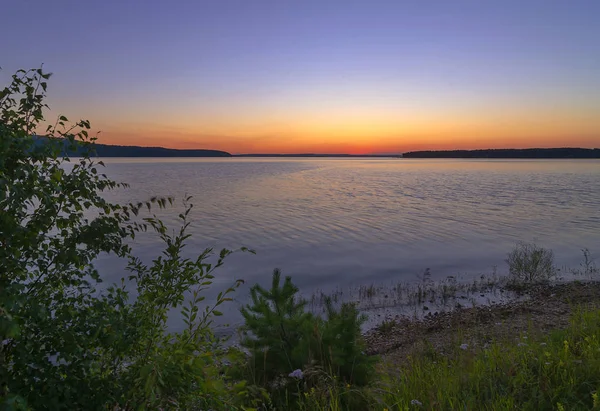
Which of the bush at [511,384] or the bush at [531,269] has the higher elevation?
the bush at [511,384]

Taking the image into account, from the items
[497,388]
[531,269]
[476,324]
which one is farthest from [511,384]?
[531,269]

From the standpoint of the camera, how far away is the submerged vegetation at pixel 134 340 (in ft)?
7.64

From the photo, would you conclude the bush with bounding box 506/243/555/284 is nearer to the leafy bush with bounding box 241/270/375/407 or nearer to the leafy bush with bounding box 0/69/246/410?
the leafy bush with bounding box 241/270/375/407

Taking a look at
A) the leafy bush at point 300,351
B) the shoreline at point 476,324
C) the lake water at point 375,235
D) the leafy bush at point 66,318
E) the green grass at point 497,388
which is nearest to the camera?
the leafy bush at point 66,318

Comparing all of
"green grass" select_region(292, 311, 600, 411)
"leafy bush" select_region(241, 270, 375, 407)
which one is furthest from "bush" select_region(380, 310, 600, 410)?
"leafy bush" select_region(241, 270, 375, 407)

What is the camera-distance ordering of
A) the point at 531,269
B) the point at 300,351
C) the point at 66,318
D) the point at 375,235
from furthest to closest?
the point at 375,235
the point at 531,269
the point at 300,351
the point at 66,318

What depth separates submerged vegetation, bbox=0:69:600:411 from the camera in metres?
2.33

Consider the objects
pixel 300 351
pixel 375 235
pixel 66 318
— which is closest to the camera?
pixel 66 318

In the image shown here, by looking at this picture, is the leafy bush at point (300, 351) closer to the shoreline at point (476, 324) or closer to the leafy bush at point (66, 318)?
the leafy bush at point (66, 318)

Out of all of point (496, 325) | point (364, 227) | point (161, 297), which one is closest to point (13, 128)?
point (161, 297)

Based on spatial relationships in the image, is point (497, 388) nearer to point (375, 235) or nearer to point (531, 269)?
point (531, 269)

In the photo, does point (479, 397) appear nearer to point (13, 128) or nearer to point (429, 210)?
point (13, 128)

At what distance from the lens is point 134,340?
279 cm

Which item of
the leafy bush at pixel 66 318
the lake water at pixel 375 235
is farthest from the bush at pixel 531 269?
the leafy bush at pixel 66 318
